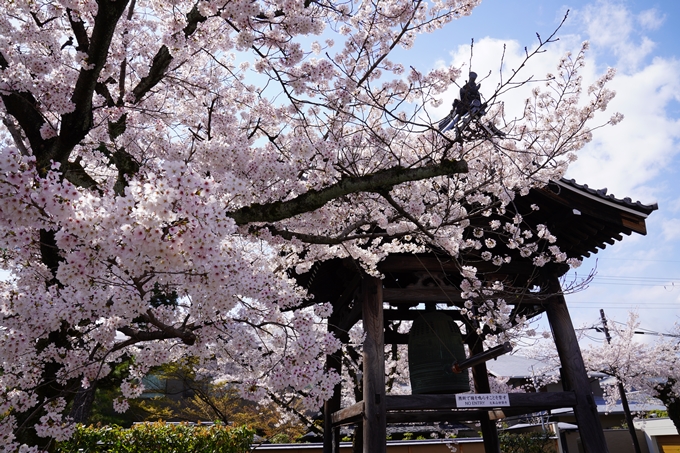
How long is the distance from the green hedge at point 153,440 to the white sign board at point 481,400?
13.3ft

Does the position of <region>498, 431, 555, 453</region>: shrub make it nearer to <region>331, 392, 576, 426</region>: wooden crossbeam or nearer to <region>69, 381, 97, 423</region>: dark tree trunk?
<region>331, 392, 576, 426</region>: wooden crossbeam

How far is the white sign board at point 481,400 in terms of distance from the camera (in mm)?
4883

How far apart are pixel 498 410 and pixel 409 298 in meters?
2.39

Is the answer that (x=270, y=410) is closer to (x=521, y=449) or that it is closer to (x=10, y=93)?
(x=521, y=449)

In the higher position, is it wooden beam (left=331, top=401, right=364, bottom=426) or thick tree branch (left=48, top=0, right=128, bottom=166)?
thick tree branch (left=48, top=0, right=128, bottom=166)

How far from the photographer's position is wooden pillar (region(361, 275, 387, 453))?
15.2 ft

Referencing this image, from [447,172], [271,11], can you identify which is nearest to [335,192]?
A: [447,172]

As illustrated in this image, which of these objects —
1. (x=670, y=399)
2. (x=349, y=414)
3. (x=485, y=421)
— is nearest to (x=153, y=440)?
(x=349, y=414)

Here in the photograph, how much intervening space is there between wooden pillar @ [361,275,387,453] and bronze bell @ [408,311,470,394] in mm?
547

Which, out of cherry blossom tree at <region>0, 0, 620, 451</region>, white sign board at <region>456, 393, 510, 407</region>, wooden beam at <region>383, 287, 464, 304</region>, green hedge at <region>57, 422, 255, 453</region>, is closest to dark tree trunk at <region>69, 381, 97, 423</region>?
green hedge at <region>57, 422, 255, 453</region>

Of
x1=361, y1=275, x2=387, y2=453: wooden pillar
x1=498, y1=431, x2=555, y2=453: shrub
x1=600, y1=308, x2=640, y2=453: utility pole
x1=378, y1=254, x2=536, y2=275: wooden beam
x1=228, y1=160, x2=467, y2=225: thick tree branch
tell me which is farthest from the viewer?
x1=600, y1=308, x2=640, y2=453: utility pole

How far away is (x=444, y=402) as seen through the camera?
16.1 ft

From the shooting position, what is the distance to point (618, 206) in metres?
5.01

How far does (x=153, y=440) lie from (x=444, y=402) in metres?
4.36
